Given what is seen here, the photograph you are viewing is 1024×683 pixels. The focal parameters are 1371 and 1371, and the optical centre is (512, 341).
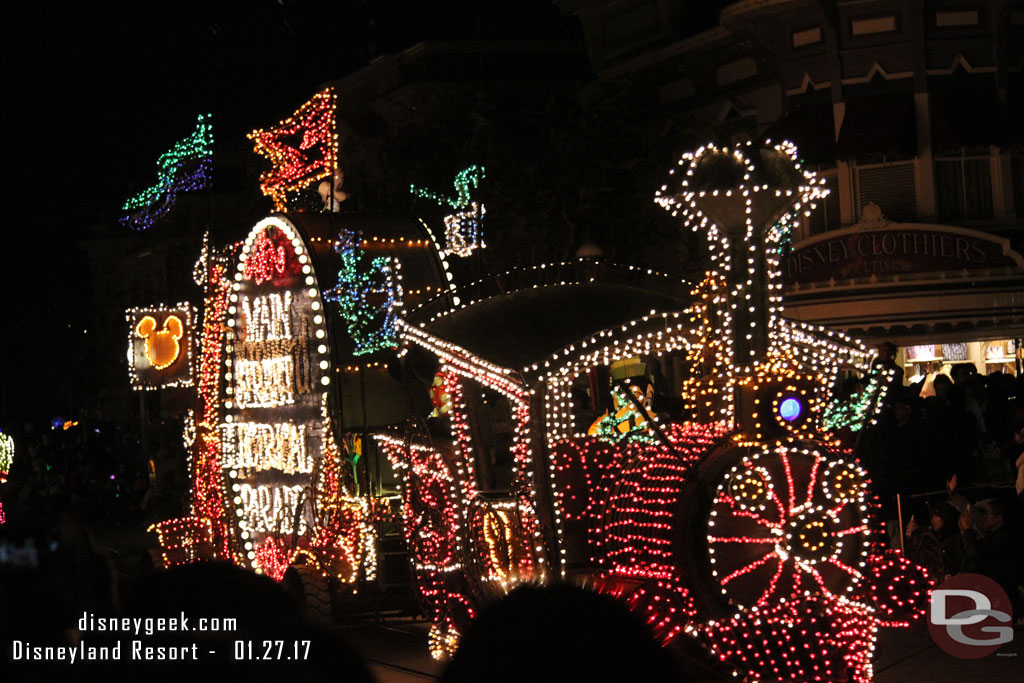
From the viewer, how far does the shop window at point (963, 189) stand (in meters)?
20.9

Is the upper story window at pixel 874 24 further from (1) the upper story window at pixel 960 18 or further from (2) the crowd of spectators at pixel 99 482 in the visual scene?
(2) the crowd of spectators at pixel 99 482

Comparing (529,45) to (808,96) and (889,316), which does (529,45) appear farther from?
(889,316)

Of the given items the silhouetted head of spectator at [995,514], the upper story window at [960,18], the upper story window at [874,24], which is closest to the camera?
the silhouetted head of spectator at [995,514]

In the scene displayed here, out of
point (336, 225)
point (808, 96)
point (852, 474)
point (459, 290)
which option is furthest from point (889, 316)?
point (852, 474)

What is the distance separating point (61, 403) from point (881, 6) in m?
32.3

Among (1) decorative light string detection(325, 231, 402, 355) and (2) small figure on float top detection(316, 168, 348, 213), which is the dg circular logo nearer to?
(1) decorative light string detection(325, 231, 402, 355)

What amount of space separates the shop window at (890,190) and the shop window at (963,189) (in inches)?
16.1

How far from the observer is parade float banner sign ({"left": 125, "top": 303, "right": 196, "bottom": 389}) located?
1450 centimetres

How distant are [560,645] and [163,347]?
12.8 m

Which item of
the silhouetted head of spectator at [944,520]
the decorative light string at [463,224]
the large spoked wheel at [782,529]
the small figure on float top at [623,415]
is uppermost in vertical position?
the decorative light string at [463,224]

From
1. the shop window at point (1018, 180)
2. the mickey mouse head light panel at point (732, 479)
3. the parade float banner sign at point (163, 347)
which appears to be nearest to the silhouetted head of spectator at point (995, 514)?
the mickey mouse head light panel at point (732, 479)

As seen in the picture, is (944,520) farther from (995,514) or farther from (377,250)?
(377,250)

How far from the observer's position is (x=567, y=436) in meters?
9.06

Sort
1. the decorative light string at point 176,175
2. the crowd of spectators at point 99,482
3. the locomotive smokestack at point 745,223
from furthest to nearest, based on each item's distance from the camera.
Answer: the crowd of spectators at point 99,482, the decorative light string at point 176,175, the locomotive smokestack at point 745,223
